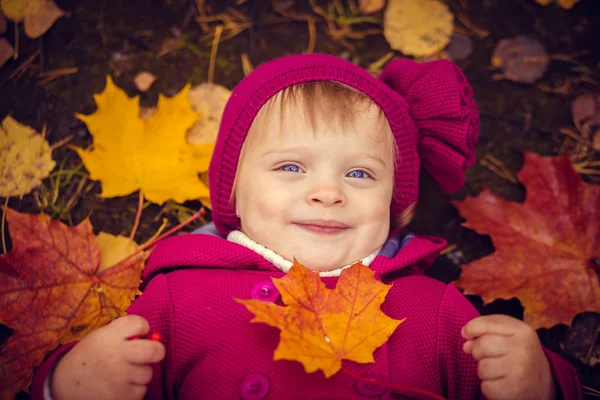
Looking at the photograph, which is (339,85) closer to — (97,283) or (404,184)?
(404,184)

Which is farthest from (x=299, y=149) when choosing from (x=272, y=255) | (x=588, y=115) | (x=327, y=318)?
(x=588, y=115)

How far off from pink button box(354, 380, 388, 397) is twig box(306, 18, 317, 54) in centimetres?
155

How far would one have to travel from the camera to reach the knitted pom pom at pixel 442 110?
167cm

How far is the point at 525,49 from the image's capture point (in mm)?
2314

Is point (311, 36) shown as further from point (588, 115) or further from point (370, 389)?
point (370, 389)

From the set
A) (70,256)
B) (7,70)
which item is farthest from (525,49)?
(7,70)

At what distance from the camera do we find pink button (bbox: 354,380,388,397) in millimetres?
1358

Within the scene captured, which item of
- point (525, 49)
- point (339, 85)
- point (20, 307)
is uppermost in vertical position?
point (339, 85)

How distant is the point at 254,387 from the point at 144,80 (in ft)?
4.90

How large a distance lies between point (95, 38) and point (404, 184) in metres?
1.58

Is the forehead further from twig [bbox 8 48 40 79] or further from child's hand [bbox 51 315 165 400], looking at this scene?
twig [bbox 8 48 40 79]

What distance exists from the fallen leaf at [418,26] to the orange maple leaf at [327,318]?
53.6 inches

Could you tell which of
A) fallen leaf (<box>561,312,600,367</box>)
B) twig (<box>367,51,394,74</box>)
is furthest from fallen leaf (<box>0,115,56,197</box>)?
fallen leaf (<box>561,312,600,367</box>)

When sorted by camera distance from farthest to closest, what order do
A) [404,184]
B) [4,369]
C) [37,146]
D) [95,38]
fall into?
[95,38], [37,146], [404,184], [4,369]
